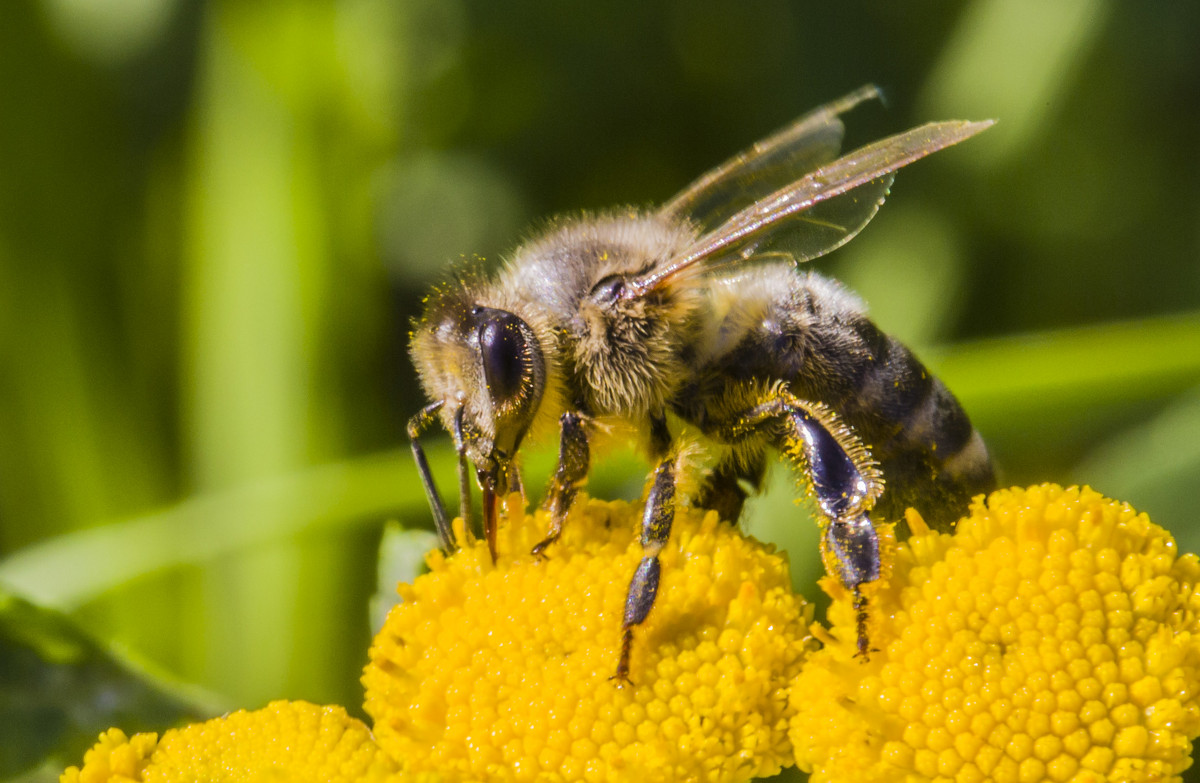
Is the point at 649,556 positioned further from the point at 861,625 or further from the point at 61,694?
the point at 61,694

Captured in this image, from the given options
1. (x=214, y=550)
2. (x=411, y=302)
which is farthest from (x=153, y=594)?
(x=411, y=302)

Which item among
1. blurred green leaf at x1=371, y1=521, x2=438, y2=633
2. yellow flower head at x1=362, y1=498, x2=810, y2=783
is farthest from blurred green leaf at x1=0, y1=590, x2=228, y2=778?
yellow flower head at x1=362, y1=498, x2=810, y2=783

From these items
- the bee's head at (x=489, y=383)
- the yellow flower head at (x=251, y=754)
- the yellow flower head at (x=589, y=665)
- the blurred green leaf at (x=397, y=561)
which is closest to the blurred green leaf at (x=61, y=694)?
the blurred green leaf at (x=397, y=561)

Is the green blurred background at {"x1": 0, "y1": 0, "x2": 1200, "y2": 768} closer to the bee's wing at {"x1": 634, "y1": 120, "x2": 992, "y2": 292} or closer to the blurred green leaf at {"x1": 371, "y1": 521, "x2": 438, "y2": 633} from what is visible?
the blurred green leaf at {"x1": 371, "y1": 521, "x2": 438, "y2": 633}

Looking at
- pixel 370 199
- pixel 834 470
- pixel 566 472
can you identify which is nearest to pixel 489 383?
pixel 566 472

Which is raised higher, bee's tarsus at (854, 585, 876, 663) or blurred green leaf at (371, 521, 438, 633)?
blurred green leaf at (371, 521, 438, 633)

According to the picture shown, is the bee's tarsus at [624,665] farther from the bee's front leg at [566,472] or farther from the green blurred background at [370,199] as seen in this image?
the green blurred background at [370,199]
